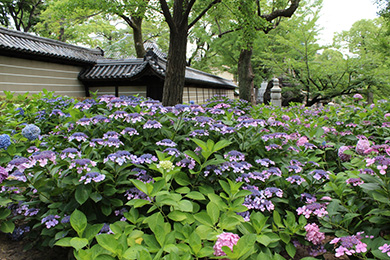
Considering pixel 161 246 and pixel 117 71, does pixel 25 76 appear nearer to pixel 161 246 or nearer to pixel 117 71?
pixel 117 71

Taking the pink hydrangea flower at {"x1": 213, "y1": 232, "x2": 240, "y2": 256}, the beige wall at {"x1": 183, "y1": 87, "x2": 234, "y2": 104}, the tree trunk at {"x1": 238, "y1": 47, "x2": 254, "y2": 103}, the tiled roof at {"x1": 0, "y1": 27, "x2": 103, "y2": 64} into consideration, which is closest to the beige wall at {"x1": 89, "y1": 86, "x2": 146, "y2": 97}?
the tiled roof at {"x1": 0, "y1": 27, "x2": 103, "y2": 64}

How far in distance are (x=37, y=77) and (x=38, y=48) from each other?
1.15 m

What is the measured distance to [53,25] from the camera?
60.3 feet

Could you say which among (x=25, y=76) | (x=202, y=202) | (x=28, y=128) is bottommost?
(x=202, y=202)

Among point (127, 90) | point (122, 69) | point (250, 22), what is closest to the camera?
point (250, 22)

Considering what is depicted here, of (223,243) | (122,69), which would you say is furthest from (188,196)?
(122,69)

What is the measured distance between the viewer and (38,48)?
382 inches

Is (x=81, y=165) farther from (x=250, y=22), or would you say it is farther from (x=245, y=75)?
(x=245, y=75)

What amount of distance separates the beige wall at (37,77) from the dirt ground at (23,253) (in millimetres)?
7442

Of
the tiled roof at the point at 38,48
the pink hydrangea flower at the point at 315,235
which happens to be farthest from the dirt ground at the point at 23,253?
the tiled roof at the point at 38,48

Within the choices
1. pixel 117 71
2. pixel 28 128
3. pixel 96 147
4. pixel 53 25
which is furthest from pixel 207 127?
pixel 53 25

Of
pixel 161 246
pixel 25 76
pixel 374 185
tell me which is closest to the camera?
pixel 161 246

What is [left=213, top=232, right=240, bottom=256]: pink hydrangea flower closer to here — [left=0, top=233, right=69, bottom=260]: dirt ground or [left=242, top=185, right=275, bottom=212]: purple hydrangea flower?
[left=242, top=185, right=275, bottom=212]: purple hydrangea flower

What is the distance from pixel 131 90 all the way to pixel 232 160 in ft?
34.5
